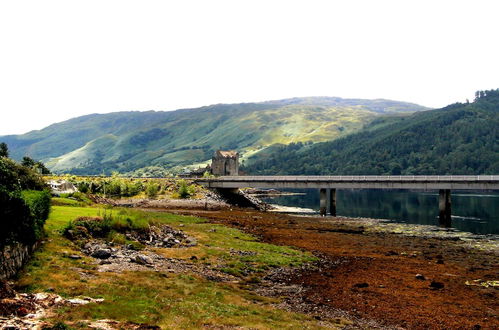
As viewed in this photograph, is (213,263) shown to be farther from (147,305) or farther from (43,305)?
(43,305)

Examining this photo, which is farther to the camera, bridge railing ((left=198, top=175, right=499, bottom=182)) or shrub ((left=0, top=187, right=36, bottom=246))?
bridge railing ((left=198, top=175, right=499, bottom=182))

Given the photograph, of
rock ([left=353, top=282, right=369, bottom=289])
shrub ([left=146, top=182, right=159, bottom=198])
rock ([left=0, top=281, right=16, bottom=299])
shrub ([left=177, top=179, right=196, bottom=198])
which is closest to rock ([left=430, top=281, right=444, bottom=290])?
rock ([left=353, top=282, right=369, bottom=289])

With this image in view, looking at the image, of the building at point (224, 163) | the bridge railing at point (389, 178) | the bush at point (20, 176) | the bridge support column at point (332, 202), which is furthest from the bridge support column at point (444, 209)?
the building at point (224, 163)

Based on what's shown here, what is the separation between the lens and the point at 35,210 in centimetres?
3125

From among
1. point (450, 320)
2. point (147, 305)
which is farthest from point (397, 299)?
point (147, 305)

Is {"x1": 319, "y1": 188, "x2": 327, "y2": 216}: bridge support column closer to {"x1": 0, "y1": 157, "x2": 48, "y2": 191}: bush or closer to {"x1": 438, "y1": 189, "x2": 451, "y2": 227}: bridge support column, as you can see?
{"x1": 438, "y1": 189, "x2": 451, "y2": 227}: bridge support column

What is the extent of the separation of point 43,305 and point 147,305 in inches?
209

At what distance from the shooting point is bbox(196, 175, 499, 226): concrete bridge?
9219 centimetres

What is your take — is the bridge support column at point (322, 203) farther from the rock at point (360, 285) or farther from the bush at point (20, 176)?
the rock at point (360, 285)

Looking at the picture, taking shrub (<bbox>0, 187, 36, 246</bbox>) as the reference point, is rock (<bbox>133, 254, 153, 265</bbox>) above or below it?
below

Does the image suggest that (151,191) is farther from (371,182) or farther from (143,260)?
(143,260)

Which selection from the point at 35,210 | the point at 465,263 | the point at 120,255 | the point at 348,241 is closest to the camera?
the point at 35,210

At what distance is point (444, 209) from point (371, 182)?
1824 centimetres

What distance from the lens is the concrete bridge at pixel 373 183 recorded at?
92188 millimetres
